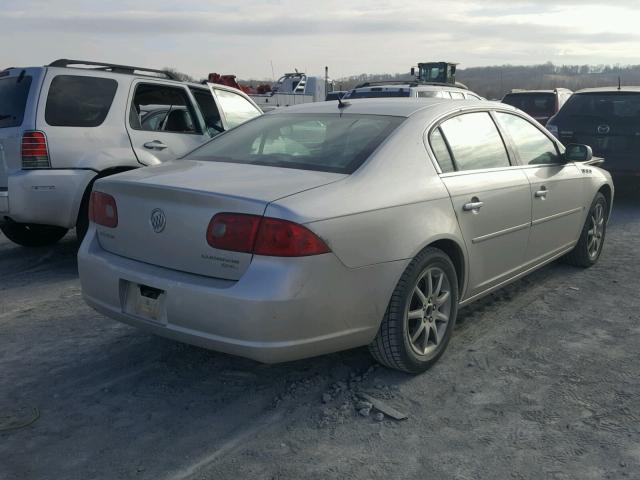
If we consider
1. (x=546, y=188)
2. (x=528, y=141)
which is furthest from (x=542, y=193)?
(x=528, y=141)

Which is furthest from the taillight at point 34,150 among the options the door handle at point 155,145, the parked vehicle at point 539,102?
the parked vehicle at point 539,102

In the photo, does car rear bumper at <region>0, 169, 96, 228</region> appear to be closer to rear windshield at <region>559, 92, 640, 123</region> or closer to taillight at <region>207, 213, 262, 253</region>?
taillight at <region>207, 213, 262, 253</region>

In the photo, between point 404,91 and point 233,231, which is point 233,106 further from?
point 233,231

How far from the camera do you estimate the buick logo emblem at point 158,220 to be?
3219mm

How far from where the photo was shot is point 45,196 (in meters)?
5.43

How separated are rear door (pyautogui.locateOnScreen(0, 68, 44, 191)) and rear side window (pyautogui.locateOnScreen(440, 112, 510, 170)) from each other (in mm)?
3472

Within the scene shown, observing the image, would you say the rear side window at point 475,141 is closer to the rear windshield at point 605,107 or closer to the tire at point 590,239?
the tire at point 590,239

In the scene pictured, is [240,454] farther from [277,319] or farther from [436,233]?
[436,233]

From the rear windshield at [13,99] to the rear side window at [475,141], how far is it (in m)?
3.60

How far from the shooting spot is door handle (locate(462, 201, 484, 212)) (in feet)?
12.5

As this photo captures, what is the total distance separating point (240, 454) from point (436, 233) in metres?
1.54

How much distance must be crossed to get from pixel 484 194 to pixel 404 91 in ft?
23.8

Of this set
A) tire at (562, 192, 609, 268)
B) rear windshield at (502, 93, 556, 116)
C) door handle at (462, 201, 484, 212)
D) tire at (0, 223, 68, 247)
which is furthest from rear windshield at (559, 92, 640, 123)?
tire at (0, 223, 68, 247)

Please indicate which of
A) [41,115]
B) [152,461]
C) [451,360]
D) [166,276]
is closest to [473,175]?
[451,360]
